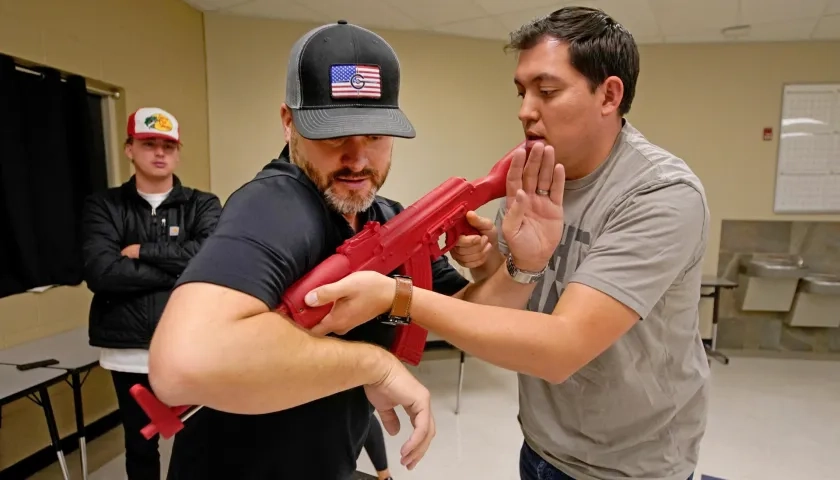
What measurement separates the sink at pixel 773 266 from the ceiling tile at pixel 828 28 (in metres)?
1.75

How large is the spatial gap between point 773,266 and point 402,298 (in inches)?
168

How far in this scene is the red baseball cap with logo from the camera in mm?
2008

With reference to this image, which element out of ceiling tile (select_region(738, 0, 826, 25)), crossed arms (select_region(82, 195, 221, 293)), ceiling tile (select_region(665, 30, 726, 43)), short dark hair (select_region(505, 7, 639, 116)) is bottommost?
crossed arms (select_region(82, 195, 221, 293))

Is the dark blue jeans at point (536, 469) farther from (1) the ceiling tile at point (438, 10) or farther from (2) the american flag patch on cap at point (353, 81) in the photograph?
(1) the ceiling tile at point (438, 10)

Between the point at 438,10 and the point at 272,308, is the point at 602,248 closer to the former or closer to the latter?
the point at 272,308

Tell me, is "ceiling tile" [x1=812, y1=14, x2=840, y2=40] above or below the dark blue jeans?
above

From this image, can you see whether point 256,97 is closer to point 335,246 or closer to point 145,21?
point 145,21

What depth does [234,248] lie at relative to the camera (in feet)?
1.97

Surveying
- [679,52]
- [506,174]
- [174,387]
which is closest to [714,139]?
[679,52]

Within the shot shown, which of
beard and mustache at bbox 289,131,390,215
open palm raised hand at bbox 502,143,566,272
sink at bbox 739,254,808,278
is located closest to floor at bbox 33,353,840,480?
sink at bbox 739,254,808,278

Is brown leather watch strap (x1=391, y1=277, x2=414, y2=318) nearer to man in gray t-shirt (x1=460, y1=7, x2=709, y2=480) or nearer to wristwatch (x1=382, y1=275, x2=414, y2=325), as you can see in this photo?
wristwatch (x1=382, y1=275, x2=414, y2=325)

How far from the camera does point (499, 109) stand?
403 cm

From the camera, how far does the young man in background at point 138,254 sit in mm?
1850

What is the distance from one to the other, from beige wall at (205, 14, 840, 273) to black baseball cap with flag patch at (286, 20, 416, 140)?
2.94 m
